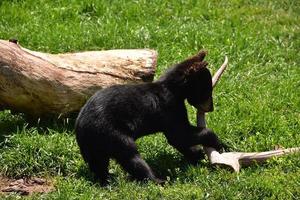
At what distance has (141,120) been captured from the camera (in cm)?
729

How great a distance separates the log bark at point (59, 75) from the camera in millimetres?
7980

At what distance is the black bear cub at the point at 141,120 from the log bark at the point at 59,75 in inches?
34.9

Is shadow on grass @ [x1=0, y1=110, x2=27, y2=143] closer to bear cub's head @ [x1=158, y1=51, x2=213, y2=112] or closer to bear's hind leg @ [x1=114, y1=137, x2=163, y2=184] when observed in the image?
bear's hind leg @ [x1=114, y1=137, x2=163, y2=184]

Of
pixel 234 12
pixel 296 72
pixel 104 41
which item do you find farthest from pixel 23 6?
pixel 296 72

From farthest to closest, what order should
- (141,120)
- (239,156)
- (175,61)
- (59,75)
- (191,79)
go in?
1. (175,61)
2. (59,75)
3. (191,79)
4. (239,156)
5. (141,120)

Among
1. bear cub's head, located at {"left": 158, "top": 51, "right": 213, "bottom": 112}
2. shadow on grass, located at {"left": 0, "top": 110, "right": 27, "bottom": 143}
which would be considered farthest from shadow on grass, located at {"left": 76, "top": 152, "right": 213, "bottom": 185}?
shadow on grass, located at {"left": 0, "top": 110, "right": 27, "bottom": 143}

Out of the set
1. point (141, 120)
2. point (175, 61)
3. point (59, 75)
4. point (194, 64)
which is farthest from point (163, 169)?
point (175, 61)

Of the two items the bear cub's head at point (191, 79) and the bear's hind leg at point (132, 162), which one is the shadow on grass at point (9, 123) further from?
the bear cub's head at point (191, 79)

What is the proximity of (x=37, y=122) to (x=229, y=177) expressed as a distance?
2458 millimetres

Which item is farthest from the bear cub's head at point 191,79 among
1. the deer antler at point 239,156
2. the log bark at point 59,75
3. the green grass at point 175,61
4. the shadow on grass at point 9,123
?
the shadow on grass at point 9,123

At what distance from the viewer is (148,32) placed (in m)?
11.1

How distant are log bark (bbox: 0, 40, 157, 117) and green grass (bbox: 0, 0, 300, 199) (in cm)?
30

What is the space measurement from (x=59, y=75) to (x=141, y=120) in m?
1.34

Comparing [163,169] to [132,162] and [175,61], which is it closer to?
[132,162]
